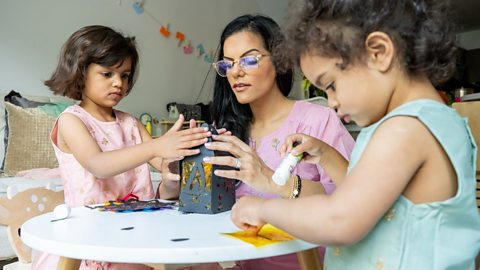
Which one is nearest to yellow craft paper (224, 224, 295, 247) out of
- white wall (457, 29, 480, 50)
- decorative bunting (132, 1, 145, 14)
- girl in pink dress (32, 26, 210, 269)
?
girl in pink dress (32, 26, 210, 269)

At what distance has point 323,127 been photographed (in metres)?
1.17

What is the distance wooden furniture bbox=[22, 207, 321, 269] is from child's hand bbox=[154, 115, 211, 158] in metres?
0.13

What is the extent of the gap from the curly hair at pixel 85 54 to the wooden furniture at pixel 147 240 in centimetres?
48

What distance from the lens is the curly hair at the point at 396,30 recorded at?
0.61 meters

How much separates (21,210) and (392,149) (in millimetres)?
1016

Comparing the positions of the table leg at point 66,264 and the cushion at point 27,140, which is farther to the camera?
the cushion at point 27,140

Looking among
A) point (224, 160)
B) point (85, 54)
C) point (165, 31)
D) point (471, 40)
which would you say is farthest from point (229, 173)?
→ point (471, 40)

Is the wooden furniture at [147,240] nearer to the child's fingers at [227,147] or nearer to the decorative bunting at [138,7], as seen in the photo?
the child's fingers at [227,147]

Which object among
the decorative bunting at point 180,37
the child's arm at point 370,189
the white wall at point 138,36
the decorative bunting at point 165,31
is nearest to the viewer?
the child's arm at point 370,189

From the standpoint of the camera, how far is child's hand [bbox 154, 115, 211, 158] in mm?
896

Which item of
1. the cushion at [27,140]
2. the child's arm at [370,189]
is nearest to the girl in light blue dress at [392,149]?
the child's arm at [370,189]

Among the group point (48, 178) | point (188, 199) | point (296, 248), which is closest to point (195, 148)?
point (188, 199)

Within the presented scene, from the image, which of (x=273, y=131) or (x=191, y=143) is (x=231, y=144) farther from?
(x=273, y=131)

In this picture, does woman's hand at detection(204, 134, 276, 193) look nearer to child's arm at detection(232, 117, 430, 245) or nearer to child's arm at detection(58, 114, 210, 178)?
child's arm at detection(58, 114, 210, 178)
